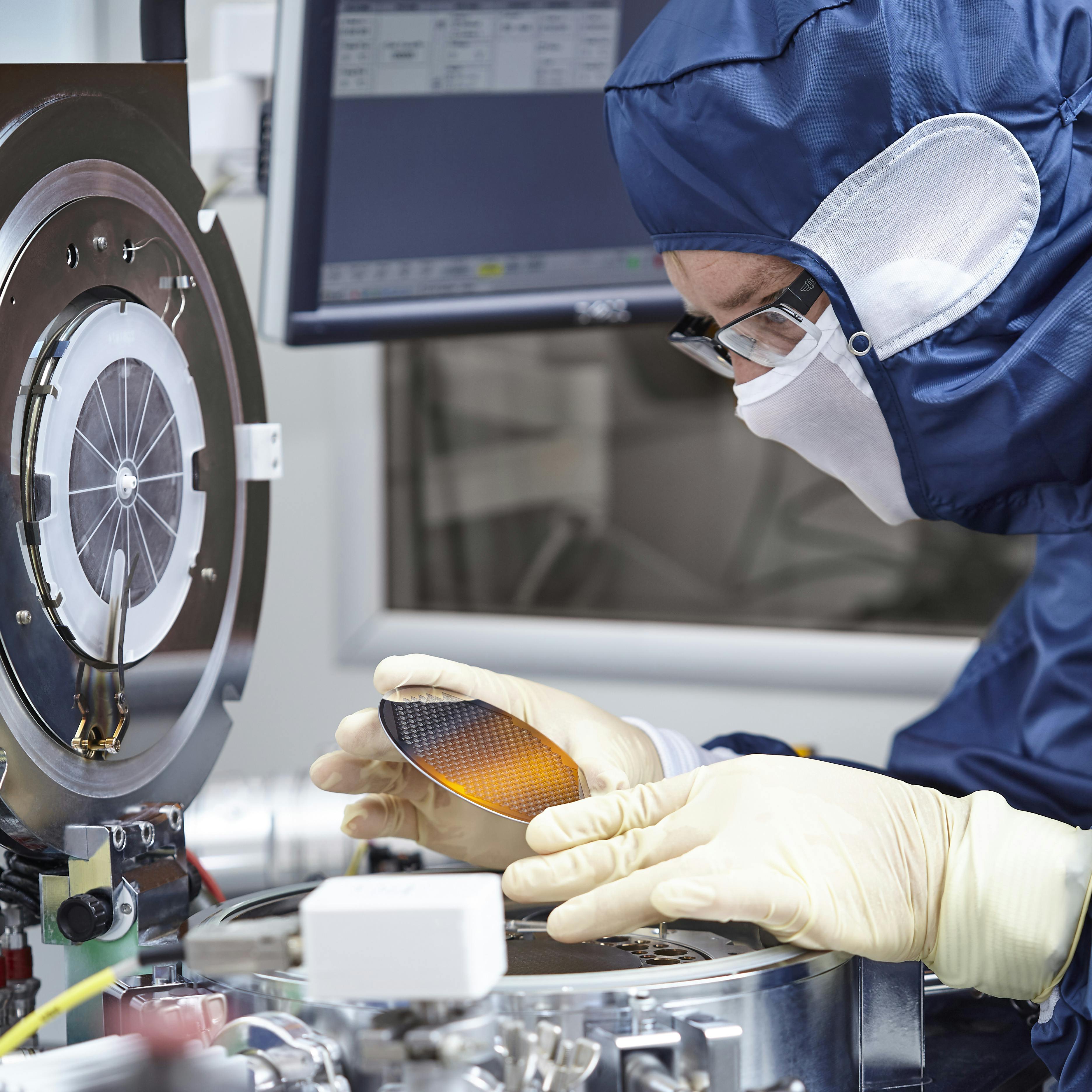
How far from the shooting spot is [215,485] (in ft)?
3.11

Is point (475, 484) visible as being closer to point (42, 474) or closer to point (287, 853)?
point (287, 853)

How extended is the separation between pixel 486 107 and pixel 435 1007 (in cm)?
94

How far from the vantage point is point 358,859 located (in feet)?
3.26

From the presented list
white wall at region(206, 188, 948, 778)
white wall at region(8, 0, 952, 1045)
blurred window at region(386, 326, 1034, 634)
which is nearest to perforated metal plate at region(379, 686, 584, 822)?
white wall at region(8, 0, 952, 1045)

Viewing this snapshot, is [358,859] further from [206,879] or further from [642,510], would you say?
[642,510]

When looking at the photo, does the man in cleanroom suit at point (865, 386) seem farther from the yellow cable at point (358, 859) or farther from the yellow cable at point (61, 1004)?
the yellow cable at point (61, 1004)

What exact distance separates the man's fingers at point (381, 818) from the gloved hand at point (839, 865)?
0.20 metres

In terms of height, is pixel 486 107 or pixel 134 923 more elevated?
pixel 486 107

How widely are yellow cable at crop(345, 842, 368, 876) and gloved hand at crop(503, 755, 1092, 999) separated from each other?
277mm

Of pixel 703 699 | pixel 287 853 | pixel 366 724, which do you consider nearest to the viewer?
pixel 366 724

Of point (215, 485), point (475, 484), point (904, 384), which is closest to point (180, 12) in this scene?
point (215, 485)

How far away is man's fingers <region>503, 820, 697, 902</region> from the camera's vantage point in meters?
0.73

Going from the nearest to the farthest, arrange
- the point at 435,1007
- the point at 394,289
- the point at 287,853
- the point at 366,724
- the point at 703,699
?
1. the point at 435,1007
2. the point at 366,724
3. the point at 287,853
4. the point at 394,289
5. the point at 703,699

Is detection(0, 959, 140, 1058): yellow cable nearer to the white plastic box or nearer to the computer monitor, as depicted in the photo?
the white plastic box
